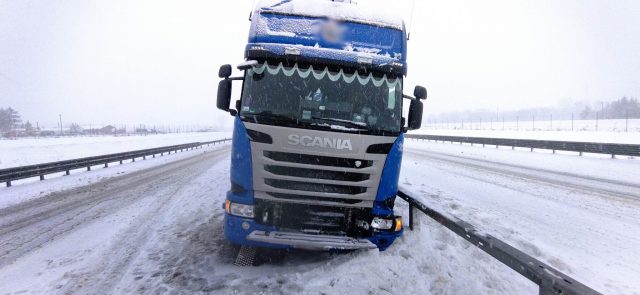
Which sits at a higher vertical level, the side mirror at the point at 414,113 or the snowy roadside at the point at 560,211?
the side mirror at the point at 414,113

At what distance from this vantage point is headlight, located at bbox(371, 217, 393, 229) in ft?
14.3

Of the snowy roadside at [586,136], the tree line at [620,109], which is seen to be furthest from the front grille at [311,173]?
the tree line at [620,109]

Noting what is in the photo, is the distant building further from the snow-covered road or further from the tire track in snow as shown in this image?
the snow-covered road

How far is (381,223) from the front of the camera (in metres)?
4.39

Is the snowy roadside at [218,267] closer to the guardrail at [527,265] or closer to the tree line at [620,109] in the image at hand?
the guardrail at [527,265]

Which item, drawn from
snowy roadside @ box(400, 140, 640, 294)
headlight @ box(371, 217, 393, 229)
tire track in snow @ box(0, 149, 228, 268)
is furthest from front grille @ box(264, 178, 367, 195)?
tire track in snow @ box(0, 149, 228, 268)

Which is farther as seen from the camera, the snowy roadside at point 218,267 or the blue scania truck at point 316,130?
the blue scania truck at point 316,130

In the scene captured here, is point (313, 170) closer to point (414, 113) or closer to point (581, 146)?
point (414, 113)

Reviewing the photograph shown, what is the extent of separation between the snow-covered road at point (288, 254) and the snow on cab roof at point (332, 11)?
279 centimetres

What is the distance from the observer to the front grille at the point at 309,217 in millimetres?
4215

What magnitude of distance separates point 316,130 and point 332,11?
2.09 metres

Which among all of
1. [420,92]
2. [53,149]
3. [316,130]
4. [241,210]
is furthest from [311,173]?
[53,149]

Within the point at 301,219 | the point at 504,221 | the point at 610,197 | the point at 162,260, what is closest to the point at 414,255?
the point at 301,219

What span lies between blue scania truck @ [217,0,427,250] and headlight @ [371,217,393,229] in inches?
0.5
